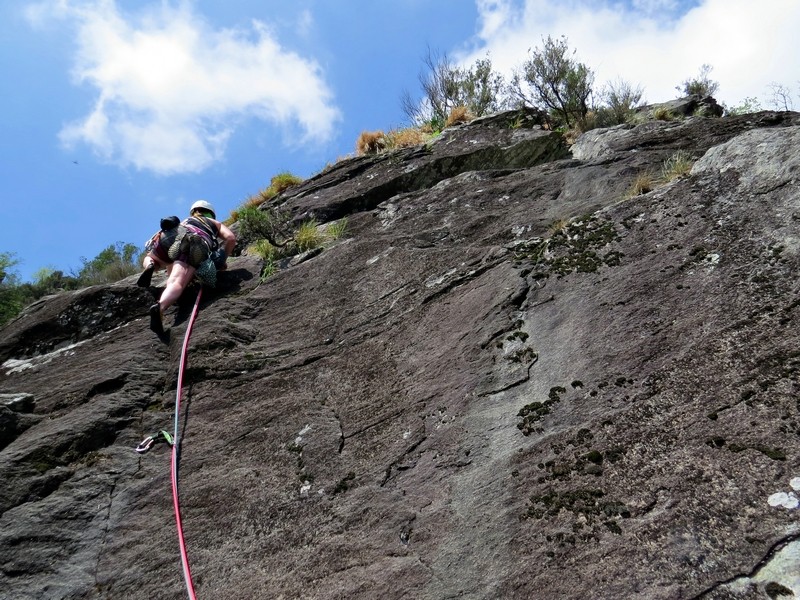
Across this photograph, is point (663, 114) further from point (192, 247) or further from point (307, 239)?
point (192, 247)

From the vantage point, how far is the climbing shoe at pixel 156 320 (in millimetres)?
6875

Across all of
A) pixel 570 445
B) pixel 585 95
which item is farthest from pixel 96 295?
pixel 585 95

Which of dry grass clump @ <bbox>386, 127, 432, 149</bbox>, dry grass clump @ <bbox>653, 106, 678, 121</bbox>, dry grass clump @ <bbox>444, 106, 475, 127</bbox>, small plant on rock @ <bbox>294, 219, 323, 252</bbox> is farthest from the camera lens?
dry grass clump @ <bbox>444, 106, 475, 127</bbox>

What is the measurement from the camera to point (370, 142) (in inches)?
495

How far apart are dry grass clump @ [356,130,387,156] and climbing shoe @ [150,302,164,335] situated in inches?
256

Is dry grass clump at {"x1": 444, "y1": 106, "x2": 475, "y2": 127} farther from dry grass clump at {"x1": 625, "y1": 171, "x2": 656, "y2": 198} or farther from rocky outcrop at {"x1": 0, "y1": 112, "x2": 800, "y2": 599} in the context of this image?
dry grass clump at {"x1": 625, "y1": 171, "x2": 656, "y2": 198}

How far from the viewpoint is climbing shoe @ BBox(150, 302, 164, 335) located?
22.6ft

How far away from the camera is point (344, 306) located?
21.8 feet

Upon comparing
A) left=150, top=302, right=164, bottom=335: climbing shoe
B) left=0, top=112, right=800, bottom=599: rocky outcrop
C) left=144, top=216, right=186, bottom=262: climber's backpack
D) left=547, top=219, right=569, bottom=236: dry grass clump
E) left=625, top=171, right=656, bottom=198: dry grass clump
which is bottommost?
left=0, top=112, right=800, bottom=599: rocky outcrop

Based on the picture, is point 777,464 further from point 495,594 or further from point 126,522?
point 126,522

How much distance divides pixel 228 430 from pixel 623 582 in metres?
3.40

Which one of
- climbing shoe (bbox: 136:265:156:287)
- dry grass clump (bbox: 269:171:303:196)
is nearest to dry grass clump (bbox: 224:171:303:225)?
→ dry grass clump (bbox: 269:171:303:196)

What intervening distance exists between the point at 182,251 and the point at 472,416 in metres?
4.74

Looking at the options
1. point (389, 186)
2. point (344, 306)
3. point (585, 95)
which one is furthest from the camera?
point (585, 95)
